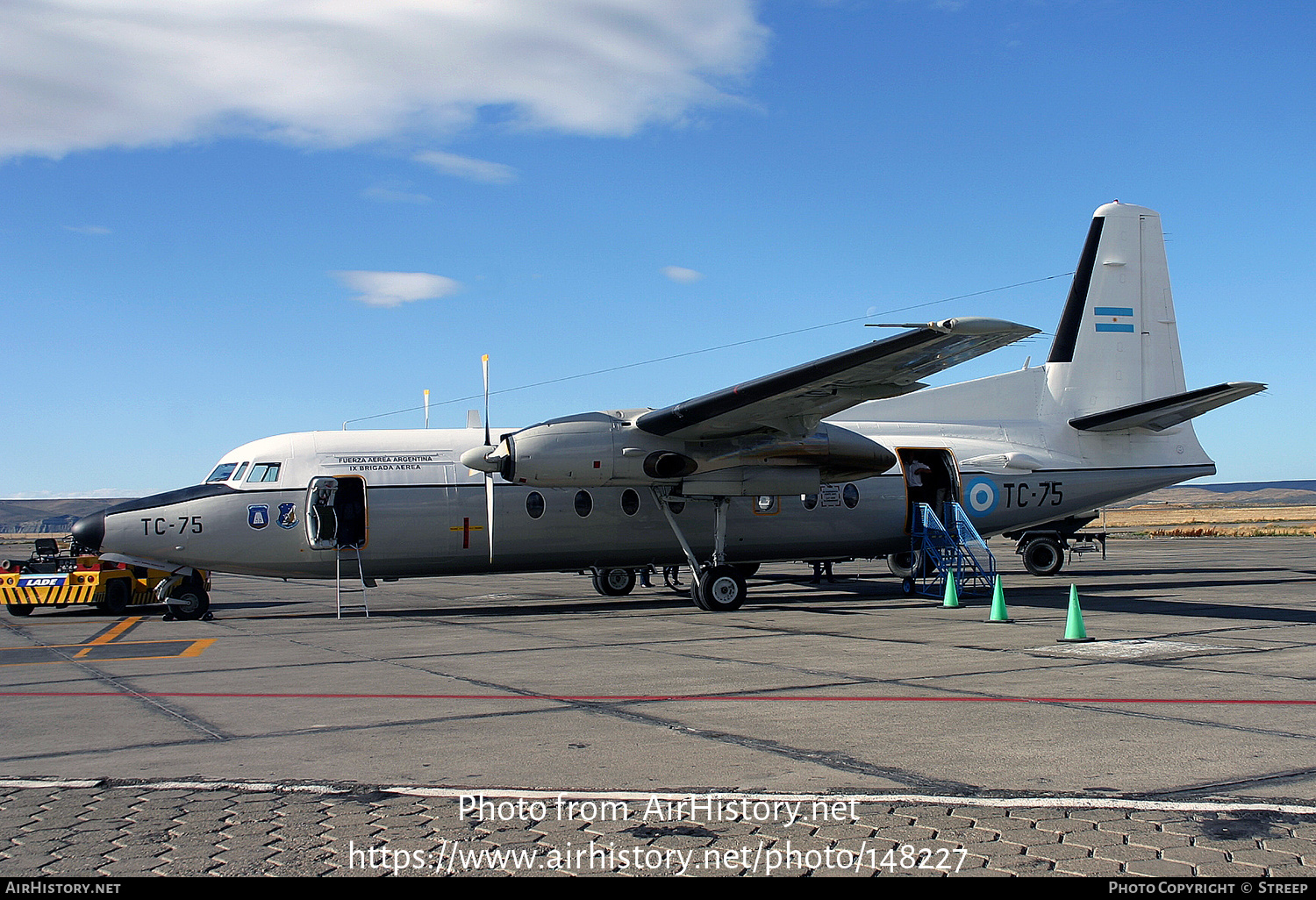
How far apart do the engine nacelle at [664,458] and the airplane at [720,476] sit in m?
0.03

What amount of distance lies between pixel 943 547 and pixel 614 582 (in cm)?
726

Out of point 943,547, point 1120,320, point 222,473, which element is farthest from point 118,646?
point 1120,320

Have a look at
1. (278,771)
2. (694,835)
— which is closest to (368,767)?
(278,771)

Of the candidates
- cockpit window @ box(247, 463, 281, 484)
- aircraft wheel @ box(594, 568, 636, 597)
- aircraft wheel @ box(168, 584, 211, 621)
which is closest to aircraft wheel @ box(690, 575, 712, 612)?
aircraft wheel @ box(594, 568, 636, 597)

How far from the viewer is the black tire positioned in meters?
19.3

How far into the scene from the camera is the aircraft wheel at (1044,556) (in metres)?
24.7

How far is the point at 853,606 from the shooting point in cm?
1812

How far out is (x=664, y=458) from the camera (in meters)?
17.1

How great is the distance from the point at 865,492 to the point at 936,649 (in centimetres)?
875

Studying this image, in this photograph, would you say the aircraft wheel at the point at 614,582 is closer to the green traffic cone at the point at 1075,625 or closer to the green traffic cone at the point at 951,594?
the green traffic cone at the point at 951,594

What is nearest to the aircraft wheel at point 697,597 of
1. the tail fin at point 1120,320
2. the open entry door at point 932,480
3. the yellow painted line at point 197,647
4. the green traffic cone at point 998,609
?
the green traffic cone at point 998,609

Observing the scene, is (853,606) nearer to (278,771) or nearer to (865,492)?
(865,492)

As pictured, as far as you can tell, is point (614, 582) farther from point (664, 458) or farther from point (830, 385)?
point (830, 385)

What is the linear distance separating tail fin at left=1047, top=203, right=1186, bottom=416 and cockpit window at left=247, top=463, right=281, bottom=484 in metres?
16.4
